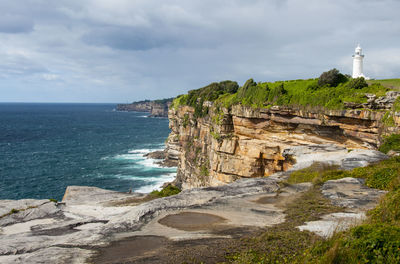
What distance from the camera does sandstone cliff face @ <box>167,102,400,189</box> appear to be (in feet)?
90.1

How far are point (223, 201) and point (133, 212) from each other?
455 centimetres

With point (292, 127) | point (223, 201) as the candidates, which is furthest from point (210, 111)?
Result: point (223, 201)

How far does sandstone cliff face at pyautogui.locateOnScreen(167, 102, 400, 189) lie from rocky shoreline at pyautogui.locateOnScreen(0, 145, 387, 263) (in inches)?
310

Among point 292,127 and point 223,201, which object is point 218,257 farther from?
point 292,127

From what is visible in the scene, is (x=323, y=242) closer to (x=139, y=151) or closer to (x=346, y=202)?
(x=346, y=202)

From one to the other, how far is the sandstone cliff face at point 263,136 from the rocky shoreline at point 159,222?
7870 mm

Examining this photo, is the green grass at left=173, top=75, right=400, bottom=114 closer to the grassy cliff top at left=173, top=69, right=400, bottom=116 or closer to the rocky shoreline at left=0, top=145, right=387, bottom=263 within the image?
the grassy cliff top at left=173, top=69, right=400, bottom=116

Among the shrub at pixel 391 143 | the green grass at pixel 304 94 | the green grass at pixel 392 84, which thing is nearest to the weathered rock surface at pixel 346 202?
the shrub at pixel 391 143

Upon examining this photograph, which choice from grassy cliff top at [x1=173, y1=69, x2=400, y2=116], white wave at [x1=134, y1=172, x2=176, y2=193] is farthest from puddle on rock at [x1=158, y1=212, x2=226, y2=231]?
white wave at [x1=134, y1=172, x2=176, y2=193]

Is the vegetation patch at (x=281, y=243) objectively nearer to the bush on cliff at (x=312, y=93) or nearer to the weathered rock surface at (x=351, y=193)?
the weathered rock surface at (x=351, y=193)

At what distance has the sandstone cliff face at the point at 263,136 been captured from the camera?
27.5 m

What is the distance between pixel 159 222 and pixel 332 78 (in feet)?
89.8

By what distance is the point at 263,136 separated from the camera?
1380 inches

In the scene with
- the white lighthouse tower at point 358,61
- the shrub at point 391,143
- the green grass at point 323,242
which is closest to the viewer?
the green grass at point 323,242
